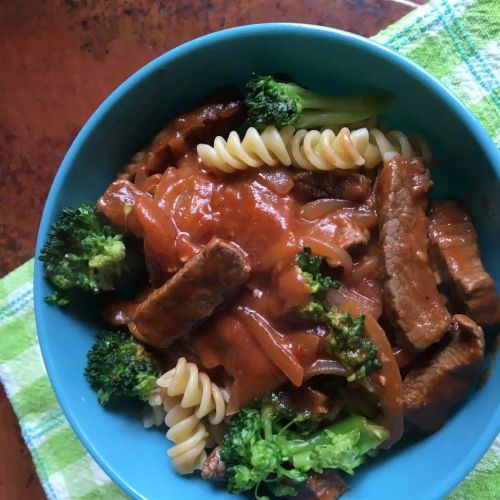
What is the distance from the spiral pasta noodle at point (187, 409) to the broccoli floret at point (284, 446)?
15 cm

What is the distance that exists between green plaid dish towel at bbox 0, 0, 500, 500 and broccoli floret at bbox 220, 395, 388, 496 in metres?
0.75

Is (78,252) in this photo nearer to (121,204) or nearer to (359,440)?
(121,204)

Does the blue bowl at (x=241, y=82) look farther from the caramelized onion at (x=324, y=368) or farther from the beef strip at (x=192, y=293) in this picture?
the caramelized onion at (x=324, y=368)

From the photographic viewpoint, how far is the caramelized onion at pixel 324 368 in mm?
2596

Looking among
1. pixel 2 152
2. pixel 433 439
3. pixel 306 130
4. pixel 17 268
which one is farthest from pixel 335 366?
pixel 2 152

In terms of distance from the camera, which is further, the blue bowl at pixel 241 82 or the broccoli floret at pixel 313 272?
the blue bowl at pixel 241 82

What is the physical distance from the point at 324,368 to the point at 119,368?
0.89 m

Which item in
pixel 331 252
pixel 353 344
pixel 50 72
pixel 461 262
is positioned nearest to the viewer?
pixel 353 344

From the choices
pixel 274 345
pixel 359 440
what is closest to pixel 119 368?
pixel 274 345

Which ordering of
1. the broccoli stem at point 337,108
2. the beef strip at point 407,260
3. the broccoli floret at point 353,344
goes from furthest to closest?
the broccoli stem at point 337,108 → the beef strip at point 407,260 → the broccoli floret at point 353,344

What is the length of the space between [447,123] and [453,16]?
706 millimetres

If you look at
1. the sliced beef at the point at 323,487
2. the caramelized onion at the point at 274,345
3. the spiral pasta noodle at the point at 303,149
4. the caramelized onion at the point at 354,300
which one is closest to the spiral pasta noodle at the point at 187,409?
the caramelized onion at the point at 274,345

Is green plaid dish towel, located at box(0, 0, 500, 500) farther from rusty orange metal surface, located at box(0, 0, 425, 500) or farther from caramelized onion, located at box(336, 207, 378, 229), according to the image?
caramelized onion, located at box(336, 207, 378, 229)

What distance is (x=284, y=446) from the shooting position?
102 inches
